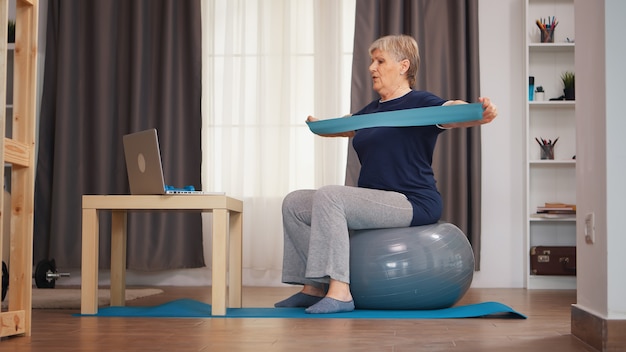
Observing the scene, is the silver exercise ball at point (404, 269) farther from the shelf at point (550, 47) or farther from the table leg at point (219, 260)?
the shelf at point (550, 47)

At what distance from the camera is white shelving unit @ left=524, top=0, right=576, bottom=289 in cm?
525

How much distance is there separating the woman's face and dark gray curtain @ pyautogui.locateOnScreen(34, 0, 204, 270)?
6.10 ft

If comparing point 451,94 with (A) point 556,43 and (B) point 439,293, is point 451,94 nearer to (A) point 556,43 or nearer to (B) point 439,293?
(A) point 556,43

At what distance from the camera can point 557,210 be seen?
198 inches

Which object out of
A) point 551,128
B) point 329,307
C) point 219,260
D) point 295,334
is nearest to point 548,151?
point 551,128

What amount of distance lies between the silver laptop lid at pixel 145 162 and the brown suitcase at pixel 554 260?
261 cm

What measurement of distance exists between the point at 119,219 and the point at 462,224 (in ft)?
7.44

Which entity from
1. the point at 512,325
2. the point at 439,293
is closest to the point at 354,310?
the point at 439,293

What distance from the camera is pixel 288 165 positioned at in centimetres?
534

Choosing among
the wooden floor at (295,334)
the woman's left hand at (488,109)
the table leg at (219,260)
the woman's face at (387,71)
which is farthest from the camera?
the woman's face at (387,71)

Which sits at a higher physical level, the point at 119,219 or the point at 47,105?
the point at 47,105

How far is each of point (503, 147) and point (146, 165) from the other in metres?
2.70

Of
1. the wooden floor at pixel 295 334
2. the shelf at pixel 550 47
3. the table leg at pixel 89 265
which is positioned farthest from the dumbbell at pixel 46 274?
the shelf at pixel 550 47

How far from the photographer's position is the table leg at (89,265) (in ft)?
10.9
